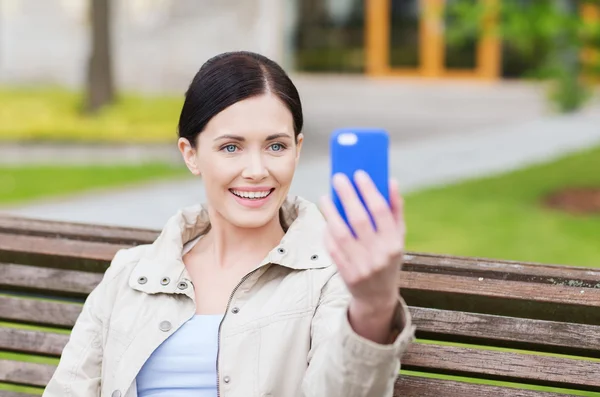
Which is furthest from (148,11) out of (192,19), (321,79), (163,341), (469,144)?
(163,341)

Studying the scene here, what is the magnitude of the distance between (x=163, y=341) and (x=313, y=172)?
868 cm

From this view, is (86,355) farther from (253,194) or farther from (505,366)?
(505,366)

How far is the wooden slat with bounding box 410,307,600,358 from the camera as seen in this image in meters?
2.57

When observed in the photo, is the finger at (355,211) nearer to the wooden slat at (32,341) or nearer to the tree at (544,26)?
the wooden slat at (32,341)

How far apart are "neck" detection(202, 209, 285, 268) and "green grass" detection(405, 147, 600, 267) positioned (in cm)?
462

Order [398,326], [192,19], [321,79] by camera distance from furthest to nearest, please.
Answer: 1. [321,79]
2. [192,19]
3. [398,326]

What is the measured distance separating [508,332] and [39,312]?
1.49 meters

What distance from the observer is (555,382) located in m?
2.55

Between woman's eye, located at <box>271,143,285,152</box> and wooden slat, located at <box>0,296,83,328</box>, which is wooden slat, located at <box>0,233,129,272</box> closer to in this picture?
wooden slat, located at <box>0,296,83,328</box>

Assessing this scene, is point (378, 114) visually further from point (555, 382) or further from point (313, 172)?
point (555, 382)

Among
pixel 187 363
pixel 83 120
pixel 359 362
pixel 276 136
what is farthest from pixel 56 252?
pixel 83 120

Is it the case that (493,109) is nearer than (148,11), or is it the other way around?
(493,109)

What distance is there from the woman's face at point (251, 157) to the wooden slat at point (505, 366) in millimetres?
589


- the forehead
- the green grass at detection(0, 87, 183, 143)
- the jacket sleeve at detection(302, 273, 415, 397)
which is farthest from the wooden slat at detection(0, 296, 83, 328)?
the green grass at detection(0, 87, 183, 143)
